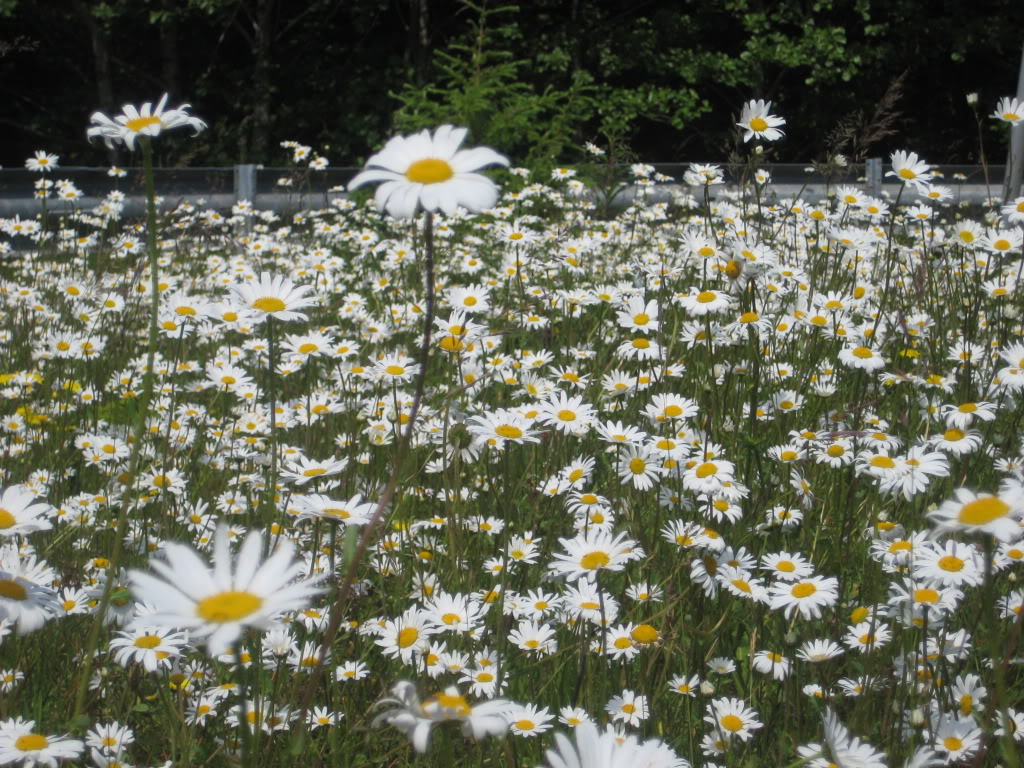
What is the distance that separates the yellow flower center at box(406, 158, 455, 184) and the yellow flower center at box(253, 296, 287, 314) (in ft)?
2.35

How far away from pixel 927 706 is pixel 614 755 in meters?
0.67

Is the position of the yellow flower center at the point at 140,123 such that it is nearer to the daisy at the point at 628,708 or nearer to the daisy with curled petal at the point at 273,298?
the daisy with curled petal at the point at 273,298

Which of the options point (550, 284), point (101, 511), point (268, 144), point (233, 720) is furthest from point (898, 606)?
point (268, 144)

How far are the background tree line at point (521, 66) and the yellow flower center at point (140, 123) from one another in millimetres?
13386

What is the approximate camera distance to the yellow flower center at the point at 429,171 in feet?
3.31

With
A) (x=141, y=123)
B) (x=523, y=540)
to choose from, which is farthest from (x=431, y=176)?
(x=523, y=540)

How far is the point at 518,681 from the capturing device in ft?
5.50

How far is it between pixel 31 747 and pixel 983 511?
42.7 inches

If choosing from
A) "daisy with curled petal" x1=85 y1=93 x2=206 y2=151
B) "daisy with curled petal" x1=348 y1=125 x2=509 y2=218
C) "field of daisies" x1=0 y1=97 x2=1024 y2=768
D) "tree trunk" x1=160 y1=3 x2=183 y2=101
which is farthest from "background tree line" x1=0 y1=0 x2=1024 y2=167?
"daisy with curled petal" x1=348 y1=125 x2=509 y2=218

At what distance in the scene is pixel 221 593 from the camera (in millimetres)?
822

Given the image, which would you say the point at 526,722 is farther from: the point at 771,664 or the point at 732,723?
the point at 771,664

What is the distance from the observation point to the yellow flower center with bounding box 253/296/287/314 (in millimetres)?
1712

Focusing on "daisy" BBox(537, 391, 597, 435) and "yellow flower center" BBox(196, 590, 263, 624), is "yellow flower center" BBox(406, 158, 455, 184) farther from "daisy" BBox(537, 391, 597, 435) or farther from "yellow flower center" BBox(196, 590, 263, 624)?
"daisy" BBox(537, 391, 597, 435)

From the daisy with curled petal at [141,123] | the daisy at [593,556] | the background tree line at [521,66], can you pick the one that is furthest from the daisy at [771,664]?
the background tree line at [521,66]
